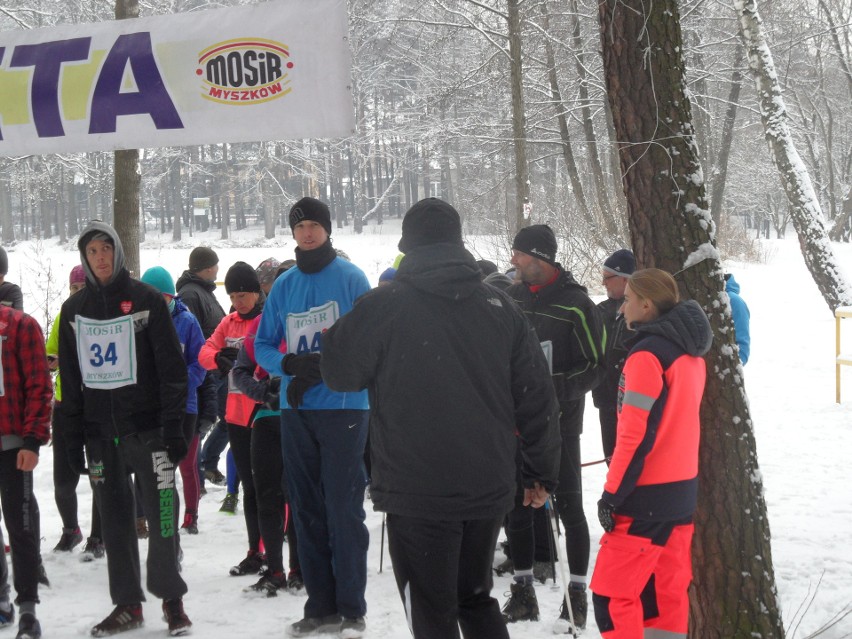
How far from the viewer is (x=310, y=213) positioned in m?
4.45

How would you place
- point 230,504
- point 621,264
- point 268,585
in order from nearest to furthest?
point 268,585, point 621,264, point 230,504

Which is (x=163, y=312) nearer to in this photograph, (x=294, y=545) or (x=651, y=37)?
(x=294, y=545)

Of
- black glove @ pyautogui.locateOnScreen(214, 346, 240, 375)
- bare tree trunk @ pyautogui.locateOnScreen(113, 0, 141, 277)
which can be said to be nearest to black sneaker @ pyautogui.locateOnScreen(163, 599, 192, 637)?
black glove @ pyautogui.locateOnScreen(214, 346, 240, 375)

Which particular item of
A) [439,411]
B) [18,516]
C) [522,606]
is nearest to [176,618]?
[18,516]

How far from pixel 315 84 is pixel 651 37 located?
6.86 feet

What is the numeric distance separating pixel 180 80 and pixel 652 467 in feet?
12.1

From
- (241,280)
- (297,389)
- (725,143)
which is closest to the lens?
(297,389)

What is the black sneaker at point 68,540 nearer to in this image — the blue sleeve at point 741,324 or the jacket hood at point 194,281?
the jacket hood at point 194,281

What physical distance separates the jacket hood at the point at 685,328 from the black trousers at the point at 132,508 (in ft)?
7.84

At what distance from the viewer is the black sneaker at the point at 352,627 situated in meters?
4.19

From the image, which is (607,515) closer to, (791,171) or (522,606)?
(522,606)

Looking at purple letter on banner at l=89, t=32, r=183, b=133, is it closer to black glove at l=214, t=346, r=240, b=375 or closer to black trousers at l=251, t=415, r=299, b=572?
black glove at l=214, t=346, r=240, b=375

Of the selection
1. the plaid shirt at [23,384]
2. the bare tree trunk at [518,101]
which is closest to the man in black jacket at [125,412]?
the plaid shirt at [23,384]

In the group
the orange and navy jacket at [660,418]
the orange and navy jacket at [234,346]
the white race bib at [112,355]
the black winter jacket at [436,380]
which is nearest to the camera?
the black winter jacket at [436,380]
